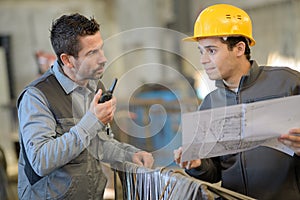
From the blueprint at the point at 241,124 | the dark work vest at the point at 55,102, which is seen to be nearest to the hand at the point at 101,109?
the dark work vest at the point at 55,102

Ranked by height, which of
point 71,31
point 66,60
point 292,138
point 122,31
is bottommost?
point 292,138

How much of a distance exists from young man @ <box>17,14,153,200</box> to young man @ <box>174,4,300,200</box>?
31 centimetres

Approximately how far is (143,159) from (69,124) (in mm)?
304

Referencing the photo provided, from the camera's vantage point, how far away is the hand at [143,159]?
1665 millimetres

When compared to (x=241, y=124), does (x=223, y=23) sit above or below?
above

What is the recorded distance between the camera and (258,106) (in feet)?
4.84

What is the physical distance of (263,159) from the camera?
170 centimetres

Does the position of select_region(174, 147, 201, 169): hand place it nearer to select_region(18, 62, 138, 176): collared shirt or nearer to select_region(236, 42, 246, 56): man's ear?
select_region(18, 62, 138, 176): collared shirt

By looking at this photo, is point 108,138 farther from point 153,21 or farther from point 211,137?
point 153,21

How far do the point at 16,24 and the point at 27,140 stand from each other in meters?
6.71

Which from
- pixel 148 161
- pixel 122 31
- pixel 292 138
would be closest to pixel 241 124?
pixel 292 138

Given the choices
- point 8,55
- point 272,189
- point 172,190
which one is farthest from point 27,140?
point 8,55

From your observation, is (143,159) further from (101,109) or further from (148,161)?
(101,109)

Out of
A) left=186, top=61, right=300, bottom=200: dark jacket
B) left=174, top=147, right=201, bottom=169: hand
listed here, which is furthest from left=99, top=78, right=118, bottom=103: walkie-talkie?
left=186, top=61, right=300, bottom=200: dark jacket
